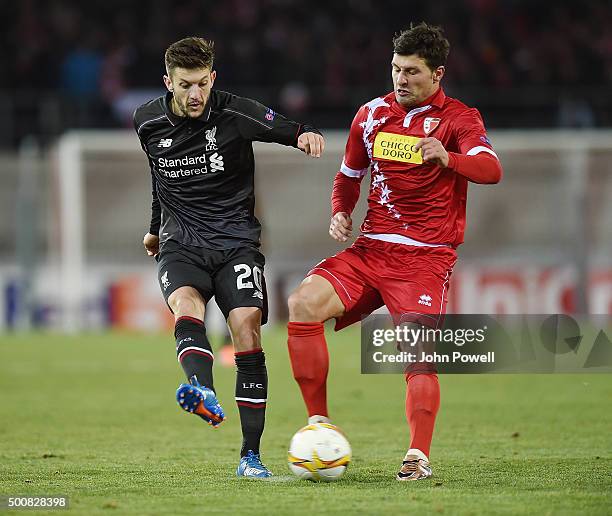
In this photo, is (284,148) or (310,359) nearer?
(310,359)

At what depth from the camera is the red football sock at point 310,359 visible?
6.01 m

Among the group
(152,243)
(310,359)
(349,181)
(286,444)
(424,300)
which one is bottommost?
(286,444)

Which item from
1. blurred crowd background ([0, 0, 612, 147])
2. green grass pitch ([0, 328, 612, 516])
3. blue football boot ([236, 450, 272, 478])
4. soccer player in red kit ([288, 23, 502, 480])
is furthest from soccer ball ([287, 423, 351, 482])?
blurred crowd background ([0, 0, 612, 147])

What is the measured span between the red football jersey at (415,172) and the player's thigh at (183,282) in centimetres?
93

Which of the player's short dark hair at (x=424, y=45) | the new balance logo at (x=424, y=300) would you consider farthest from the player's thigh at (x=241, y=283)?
the player's short dark hair at (x=424, y=45)

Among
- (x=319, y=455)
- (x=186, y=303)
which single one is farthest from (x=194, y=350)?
(x=319, y=455)

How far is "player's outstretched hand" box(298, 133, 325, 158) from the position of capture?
19.8 feet

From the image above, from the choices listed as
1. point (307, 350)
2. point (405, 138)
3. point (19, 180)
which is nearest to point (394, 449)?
point (307, 350)

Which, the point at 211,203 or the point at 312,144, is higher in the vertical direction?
the point at 312,144

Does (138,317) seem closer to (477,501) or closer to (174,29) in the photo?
(174,29)

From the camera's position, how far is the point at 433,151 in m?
5.58

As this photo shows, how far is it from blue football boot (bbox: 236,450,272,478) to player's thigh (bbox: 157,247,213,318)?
0.74 metres

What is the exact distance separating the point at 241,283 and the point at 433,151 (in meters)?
1.23

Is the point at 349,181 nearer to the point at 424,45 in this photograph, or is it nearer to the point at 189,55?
the point at 424,45
